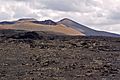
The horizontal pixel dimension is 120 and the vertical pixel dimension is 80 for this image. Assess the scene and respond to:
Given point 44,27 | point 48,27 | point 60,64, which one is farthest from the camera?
point 44,27

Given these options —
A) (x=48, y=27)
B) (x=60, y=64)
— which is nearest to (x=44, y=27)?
(x=48, y=27)

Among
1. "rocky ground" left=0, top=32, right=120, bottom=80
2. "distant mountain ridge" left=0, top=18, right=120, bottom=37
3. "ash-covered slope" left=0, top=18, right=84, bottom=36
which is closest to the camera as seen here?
"rocky ground" left=0, top=32, right=120, bottom=80

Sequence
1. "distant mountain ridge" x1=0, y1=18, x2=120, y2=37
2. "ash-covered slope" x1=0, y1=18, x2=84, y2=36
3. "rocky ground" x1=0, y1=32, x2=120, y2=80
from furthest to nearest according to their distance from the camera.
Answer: "distant mountain ridge" x1=0, y1=18, x2=120, y2=37
"ash-covered slope" x1=0, y1=18, x2=84, y2=36
"rocky ground" x1=0, y1=32, x2=120, y2=80

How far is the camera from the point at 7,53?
1260 inches

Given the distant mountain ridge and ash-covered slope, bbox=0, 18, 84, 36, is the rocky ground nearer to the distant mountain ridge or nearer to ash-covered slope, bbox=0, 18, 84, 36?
ash-covered slope, bbox=0, 18, 84, 36

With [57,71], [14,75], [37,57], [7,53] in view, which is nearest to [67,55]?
[37,57]

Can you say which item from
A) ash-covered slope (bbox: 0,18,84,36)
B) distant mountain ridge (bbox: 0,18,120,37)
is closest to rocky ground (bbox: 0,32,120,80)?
ash-covered slope (bbox: 0,18,84,36)

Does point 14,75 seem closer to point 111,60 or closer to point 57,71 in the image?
point 57,71

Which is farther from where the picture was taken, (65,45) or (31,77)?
(65,45)

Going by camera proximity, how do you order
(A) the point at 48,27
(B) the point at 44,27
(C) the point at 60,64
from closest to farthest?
(C) the point at 60,64
(A) the point at 48,27
(B) the point at 44,27

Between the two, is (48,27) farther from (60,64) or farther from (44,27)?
(60,64)

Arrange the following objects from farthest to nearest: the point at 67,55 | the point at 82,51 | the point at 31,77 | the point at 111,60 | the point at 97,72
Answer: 1. the point at 82,51
2. the point at 67,55
3. the point at 111,60
4. the point at 97,72
5. the point at 31,77

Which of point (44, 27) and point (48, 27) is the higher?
point (48, 27)

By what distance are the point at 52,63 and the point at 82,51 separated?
7.93 m
